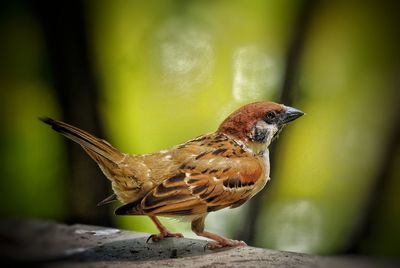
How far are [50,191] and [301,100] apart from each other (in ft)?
3.63

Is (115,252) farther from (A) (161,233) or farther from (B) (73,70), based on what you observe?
(B) (73,70)

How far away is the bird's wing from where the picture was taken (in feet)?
6.39

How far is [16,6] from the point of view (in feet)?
7.63

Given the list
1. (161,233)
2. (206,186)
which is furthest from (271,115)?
(161,233)

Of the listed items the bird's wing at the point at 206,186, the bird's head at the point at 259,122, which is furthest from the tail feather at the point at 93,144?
the bird's head at the point at 259,122

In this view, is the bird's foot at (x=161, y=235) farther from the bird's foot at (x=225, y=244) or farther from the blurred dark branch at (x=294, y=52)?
the blurred dark branch at (x=294, y=52)

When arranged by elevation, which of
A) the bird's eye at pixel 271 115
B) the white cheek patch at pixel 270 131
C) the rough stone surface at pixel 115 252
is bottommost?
the rough stone surface at pixel 115 252

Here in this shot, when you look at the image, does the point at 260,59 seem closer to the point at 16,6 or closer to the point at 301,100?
the point at 301,100

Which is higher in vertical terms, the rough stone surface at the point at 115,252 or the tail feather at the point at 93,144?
the tail feather at the point at 93,144

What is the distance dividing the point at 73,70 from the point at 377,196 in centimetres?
132

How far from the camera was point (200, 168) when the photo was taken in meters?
2.05

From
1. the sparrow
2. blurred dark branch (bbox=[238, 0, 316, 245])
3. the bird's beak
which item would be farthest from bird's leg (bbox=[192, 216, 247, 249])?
the bird's beak

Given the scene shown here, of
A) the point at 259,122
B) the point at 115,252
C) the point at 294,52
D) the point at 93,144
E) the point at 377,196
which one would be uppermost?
the point at 294,52

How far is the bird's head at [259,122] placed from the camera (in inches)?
82.3
